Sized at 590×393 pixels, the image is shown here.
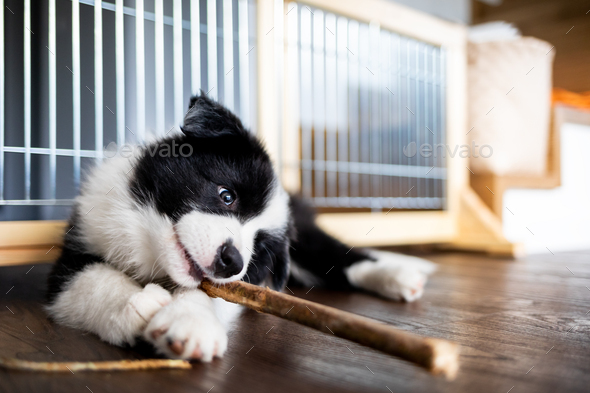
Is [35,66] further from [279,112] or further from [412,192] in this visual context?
[412,192]

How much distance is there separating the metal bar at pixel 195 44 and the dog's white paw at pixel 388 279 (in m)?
0.93

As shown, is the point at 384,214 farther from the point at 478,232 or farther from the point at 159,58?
the point at 159,58

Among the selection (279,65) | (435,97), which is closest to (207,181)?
(279,65)

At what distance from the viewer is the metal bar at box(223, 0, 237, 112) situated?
1893 mm

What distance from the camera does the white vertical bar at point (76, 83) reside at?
1.54 meters

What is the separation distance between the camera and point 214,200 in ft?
3.78

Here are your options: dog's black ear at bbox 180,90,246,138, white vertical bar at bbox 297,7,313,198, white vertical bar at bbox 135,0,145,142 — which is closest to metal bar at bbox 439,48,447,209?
white vertical bar at bbox 297,7,313,198

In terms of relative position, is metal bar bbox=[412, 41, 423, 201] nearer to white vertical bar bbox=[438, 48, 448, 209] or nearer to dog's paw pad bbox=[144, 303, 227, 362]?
white vertical bar bbox=[438, 48, 448, 209]

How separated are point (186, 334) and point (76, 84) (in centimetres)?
113

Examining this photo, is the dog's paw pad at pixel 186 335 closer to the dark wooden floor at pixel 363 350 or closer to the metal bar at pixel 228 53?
the dark wooden floor at pixel 363 350

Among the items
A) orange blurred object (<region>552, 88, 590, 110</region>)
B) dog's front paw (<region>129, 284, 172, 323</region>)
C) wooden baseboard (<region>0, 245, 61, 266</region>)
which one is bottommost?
dog's front paw (<region>129, 284, 172, 323</region>)

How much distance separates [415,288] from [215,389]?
940mm

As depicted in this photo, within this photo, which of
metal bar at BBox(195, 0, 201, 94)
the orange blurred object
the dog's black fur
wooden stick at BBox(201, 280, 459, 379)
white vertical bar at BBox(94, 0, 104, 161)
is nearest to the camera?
wooden stick at BBox(201, 280, 459, 379)

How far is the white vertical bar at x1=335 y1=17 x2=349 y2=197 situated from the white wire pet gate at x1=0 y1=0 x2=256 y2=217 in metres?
0.70
